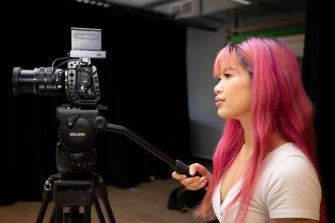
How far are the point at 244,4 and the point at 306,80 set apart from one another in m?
1.73

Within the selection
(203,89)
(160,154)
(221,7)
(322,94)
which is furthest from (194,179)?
(203,89)

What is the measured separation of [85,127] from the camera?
3.51 feet

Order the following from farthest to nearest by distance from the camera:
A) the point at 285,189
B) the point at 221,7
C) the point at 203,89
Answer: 1. the point at 203,89
2. the point at 221,7
3. the point at 285,189

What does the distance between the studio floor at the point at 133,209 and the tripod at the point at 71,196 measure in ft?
5.41

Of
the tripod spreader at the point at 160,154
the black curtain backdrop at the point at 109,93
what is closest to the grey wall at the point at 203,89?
the black curtain backdrop at the point at 109,93

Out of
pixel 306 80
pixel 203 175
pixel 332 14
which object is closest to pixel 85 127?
pixel 203 175

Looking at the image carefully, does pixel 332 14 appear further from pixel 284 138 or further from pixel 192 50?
pixel 192 50

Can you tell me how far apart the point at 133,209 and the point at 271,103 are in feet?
8.37

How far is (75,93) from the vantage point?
110 centimetres

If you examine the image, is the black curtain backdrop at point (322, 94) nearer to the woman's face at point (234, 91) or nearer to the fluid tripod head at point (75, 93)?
the woman's face at point (234, 91)

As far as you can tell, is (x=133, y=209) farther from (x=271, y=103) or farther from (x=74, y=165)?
(x=271, y=103)

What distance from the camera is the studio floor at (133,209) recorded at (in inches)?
108

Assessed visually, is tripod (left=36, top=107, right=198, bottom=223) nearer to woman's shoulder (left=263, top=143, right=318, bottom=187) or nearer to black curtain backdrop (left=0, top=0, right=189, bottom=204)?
woman's shoulder (left=263, top=143, right=318, bottom=187)

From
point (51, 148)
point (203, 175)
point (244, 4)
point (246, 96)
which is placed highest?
point (244, 4)
